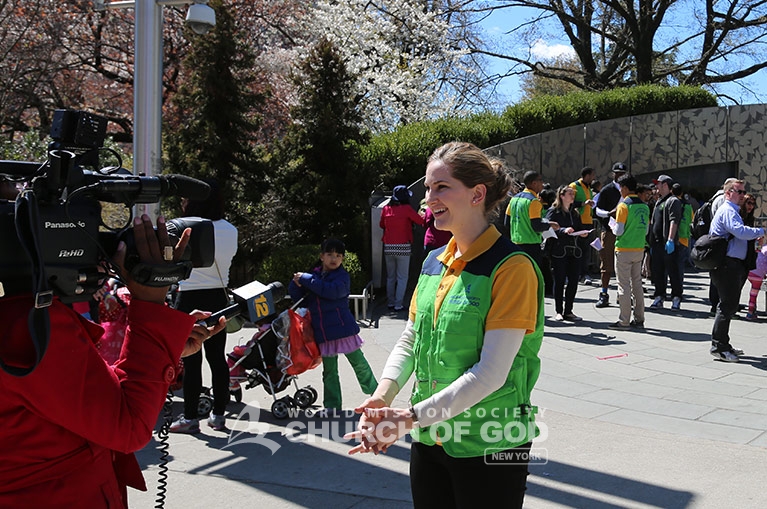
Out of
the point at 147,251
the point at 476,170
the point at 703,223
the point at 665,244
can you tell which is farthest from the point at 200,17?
the point at 665,244

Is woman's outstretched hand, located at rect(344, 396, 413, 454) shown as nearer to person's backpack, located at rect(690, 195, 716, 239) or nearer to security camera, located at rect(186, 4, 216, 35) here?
security camera, located at rect(186, 4, 216, 35)

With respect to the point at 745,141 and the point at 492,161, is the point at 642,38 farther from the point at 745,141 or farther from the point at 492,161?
the point at 492,161

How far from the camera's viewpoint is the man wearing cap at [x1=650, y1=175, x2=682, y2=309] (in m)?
12.1

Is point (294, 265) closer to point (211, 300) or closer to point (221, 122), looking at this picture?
point (221, 122)

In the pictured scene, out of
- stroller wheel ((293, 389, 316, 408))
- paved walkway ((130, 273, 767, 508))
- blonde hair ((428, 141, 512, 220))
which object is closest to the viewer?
blonde hair ((428, 141, 512, 220))

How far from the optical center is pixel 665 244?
40.4ft

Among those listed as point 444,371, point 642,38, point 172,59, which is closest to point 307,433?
point 444,371

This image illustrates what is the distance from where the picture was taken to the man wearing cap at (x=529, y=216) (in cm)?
1019

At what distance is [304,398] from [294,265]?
4.99m

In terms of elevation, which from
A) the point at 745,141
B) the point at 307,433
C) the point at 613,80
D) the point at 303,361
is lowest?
the point at 307,433

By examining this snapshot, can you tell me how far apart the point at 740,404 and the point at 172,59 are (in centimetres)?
1744

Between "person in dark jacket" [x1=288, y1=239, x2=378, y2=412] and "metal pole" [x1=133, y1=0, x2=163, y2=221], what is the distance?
208 cm

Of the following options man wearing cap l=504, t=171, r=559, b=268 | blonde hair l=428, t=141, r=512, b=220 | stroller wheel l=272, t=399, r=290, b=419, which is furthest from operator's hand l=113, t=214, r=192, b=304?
man wearing cap l=504, t=171, r=559, b=268

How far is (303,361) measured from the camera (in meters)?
6.52
